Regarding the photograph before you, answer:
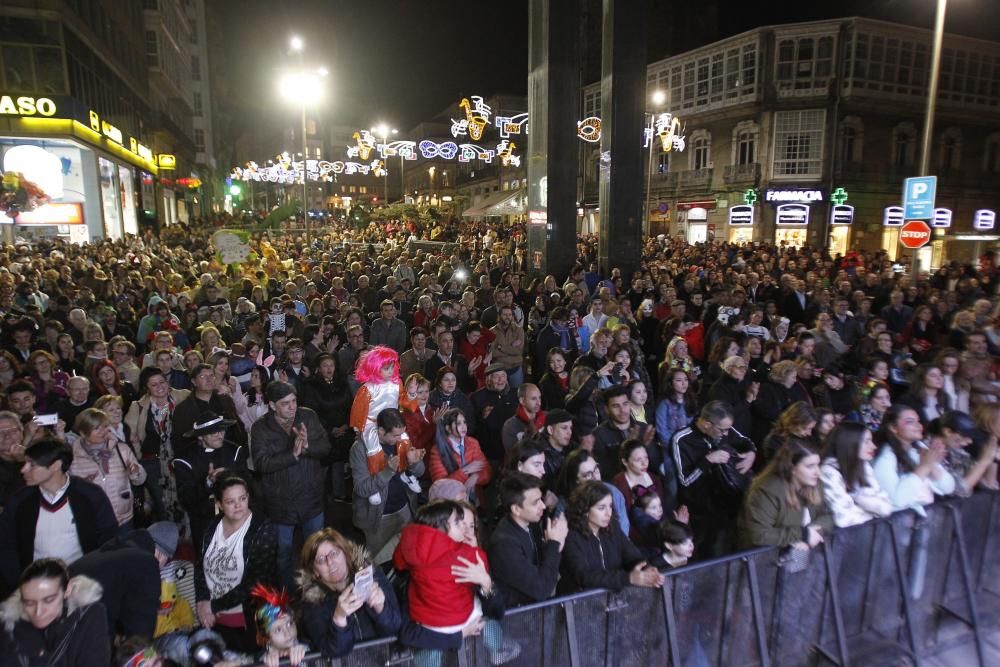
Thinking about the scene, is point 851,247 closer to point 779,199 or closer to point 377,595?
point 779,199

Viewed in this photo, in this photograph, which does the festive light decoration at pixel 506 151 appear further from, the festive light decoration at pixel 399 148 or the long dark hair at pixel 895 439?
the long dark hair at pixel 895 439

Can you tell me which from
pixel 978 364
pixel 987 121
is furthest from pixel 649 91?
pixel 978 364

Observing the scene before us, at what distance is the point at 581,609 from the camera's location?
3.46m

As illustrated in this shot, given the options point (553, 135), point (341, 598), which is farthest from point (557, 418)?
point (553, 135)

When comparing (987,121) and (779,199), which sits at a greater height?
(987,121)

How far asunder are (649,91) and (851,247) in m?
16.7

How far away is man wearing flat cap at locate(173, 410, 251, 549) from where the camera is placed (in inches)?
173

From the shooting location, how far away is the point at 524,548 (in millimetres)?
3525

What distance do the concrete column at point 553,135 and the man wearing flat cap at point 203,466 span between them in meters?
13.1

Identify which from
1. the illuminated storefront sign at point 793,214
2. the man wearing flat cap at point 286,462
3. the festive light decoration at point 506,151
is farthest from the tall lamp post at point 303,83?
the illuminated storefront sign at point 793,214

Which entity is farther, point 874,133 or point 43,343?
point 874,133

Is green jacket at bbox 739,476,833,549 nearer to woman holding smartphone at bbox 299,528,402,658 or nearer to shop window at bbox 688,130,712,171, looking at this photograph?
woman holding smartphone at bbox 299,528,402,658

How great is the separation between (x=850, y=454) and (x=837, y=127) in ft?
113

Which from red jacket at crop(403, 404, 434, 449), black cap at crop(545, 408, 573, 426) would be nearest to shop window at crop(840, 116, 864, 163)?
black cap at crop(545, 408, 573, 426)
